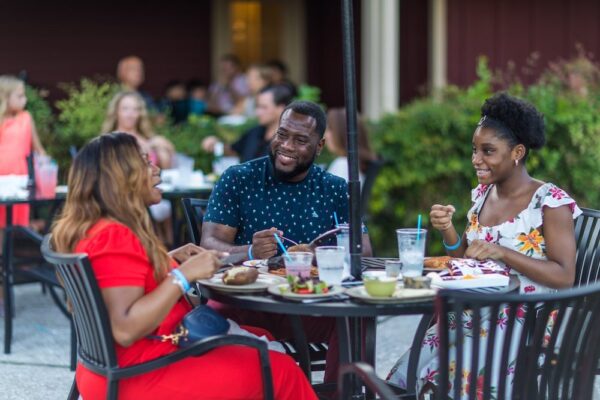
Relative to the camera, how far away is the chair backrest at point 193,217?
458cm

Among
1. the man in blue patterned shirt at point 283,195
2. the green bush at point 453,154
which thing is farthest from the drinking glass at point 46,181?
the green bush at point 453,154

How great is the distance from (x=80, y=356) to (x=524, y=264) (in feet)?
5.26

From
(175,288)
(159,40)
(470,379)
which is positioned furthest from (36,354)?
(159,40)

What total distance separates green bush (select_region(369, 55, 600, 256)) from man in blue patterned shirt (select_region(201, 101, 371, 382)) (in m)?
3.47

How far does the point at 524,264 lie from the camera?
12.1 ft

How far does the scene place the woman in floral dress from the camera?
372 centimetres

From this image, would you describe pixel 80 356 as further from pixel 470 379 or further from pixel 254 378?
pixel 470 379

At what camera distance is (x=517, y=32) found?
37.4 feet

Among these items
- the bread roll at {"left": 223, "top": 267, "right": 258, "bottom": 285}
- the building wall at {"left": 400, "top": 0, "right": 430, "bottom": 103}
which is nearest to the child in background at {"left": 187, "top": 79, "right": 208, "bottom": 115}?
the building wall at {"left": 400, "top": 0, "right": 430, "bottom": 103}

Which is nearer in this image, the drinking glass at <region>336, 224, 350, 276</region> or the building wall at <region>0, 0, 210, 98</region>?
the drinking glass at <region>336, 224, 350, 276</region>

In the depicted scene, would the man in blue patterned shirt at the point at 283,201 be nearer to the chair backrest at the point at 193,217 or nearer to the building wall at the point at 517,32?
the chair backrest at the point at 193,217

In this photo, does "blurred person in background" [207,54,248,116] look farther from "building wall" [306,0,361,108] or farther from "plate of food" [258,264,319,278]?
"plate of food" [258,264,319,278]

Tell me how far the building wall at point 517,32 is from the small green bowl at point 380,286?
8307mm

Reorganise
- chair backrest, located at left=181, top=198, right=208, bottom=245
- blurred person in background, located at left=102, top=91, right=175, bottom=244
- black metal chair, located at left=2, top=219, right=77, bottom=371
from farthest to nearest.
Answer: blurred person in background, located at left=102, top=91, right=175, bottom=244 < black metal chair, located at left=2, top=219, right=77, bottom=371 < chair backrest, located at left=181, top=198, right=208, bottom=245
